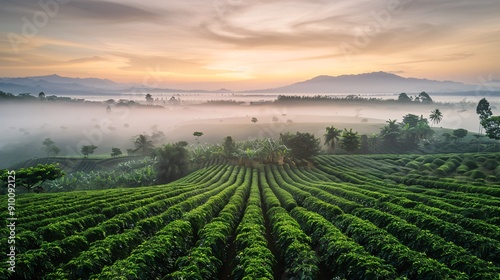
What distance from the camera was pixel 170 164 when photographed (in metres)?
79.0

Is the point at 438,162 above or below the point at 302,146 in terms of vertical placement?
below

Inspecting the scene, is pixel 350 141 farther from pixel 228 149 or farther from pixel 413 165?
pixel 228 149

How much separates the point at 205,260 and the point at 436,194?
30.7 meters

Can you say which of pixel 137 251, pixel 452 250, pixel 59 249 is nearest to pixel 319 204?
pixel 452 250

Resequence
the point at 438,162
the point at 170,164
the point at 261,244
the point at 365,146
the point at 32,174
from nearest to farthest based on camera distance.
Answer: the point at 261,244
the point at 32,174
the point at 438,162
the point at 170,164
the point at 365,146

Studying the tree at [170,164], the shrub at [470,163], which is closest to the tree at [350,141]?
the shrub at [470,163]

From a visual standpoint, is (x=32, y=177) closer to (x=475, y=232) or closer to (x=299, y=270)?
(x=299, y=270)

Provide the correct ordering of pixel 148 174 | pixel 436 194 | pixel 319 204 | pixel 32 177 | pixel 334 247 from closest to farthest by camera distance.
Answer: pixel 334 247 < pixel 319 204 < pixel 436 194 < pixel 32 177 < pixel 148 174

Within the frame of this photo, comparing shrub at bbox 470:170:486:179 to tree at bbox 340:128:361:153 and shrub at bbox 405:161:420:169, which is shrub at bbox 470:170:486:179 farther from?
tree at bbox 340:128:361:153

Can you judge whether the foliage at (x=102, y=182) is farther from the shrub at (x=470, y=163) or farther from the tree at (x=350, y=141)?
the shrub at (x=470, y=163)

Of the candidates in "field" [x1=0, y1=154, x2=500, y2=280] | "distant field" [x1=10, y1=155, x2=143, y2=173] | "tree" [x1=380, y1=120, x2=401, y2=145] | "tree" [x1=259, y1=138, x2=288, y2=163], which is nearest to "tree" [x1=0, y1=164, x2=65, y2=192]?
"field" [x1=0, y1=154, x2=500, y2=280]

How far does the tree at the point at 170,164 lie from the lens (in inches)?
3073

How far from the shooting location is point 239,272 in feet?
47.2

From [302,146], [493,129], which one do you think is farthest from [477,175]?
[493,129]
